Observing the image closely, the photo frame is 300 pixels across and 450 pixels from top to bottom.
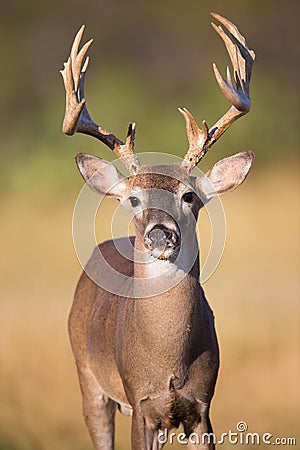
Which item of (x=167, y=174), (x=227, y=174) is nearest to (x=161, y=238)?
(x=167, y=174)

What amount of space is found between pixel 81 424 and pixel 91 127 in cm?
371

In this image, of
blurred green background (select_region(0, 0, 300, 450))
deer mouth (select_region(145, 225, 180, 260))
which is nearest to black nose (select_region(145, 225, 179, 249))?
deer mouth (select_region(145, 225, 180, 260))

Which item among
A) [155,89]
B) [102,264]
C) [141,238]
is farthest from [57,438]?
[155,89]

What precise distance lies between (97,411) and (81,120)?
1718mm

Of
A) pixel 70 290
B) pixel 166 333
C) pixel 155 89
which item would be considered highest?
pixel 155 89

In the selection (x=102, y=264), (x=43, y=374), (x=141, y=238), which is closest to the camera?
(x=141, y=238)

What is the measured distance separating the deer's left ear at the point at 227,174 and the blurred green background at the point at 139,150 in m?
2.47

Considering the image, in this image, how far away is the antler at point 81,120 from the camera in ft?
23.8

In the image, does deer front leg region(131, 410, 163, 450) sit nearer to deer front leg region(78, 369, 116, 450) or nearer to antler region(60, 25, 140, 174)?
deer front leg region(78, 369, 116, 450)

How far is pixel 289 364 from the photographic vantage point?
1233 centimetres

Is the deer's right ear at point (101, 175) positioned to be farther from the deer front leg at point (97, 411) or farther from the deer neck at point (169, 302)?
the deer front leg at point (97, 411)

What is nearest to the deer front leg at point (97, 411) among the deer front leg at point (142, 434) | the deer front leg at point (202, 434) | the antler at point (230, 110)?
the deer front leg at point (142, 434)

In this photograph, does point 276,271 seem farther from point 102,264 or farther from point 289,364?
point 102,264

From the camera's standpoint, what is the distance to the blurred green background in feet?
37.9
